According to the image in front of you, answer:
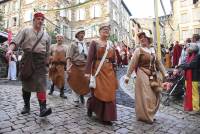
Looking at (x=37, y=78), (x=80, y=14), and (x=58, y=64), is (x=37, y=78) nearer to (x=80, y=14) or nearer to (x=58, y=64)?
(x=58, y=64)

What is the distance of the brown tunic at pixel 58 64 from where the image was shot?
27.1ft

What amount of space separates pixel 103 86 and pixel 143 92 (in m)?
0.87

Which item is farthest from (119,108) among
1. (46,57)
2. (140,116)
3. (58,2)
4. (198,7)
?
(198,7)

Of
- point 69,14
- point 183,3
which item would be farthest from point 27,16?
point 183,3

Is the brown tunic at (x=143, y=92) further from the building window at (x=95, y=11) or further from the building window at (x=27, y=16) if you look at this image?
the building window at (x=27, y=16)

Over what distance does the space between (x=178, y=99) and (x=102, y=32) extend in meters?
3.90

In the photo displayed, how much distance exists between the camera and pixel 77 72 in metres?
7.05

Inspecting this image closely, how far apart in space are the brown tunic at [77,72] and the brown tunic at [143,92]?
152 cm

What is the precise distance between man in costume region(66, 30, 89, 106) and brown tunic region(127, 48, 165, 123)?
153 centimetres

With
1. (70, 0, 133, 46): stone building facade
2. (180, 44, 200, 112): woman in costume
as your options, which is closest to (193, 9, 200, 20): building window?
(70, 0, 133, 46): stone building facade

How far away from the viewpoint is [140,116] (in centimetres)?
574

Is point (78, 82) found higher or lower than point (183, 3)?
lower

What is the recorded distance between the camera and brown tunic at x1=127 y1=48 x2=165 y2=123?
5.73m

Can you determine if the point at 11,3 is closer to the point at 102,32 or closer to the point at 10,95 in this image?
the point at 10,95
